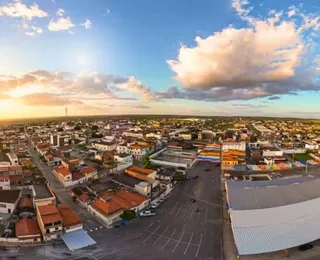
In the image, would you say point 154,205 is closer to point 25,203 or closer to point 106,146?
point 25,203

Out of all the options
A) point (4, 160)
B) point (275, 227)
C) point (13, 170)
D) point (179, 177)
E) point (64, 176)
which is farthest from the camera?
point (4, 160)

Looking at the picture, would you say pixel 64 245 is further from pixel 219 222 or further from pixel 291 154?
pixel 291 154

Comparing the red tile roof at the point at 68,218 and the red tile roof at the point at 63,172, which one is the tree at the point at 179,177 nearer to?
the red tile roof at the point at 63,172

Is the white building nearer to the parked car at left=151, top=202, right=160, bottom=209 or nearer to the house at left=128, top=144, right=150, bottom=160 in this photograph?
the house at left=128, top=144, right=150, bottom=160

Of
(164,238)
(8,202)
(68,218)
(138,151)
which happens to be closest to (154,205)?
(164,238)

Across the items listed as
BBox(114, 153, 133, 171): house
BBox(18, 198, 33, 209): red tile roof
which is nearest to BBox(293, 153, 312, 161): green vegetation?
BBox(114, 153, 133, 171): house

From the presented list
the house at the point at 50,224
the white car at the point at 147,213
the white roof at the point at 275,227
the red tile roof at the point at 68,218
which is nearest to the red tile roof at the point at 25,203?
the red tile roof at the point at 68,218
